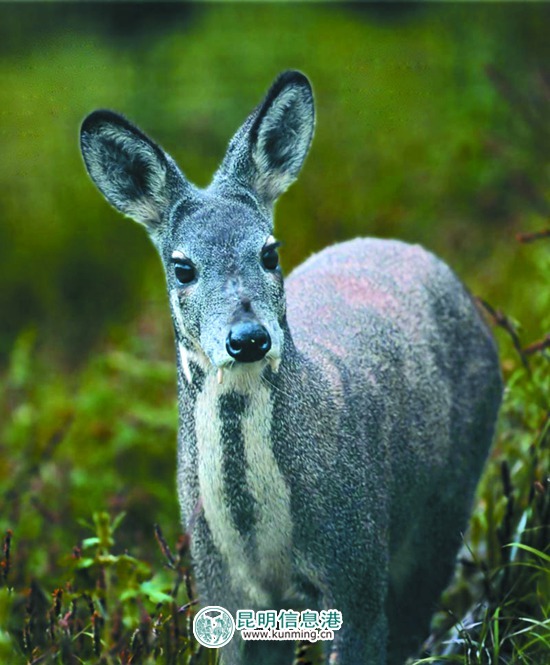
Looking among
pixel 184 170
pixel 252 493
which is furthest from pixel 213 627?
pixel 184 170

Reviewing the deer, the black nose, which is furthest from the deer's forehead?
the black nose

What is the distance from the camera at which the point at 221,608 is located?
13.1ft

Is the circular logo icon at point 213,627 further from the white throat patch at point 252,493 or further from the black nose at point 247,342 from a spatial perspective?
the black nose at point 247,342

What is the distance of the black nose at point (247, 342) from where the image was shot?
11.4 feet

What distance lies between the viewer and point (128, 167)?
4.07 m

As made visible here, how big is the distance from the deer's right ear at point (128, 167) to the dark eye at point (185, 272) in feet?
1.01

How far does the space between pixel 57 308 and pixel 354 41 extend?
4.69m

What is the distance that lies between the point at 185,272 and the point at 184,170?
6.47 m

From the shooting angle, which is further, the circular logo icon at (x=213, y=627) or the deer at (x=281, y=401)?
the circular logo icon at (x=213, y=627)

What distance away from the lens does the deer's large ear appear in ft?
13.0

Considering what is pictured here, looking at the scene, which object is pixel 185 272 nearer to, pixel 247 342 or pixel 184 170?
pixel 247 342

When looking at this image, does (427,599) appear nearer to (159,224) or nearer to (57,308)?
(159,224)

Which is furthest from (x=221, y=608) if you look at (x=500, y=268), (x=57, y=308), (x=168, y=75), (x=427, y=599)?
(x=168, y=75)

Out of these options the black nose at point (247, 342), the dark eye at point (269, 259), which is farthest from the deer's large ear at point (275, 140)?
the black nose at point (247, 342)
